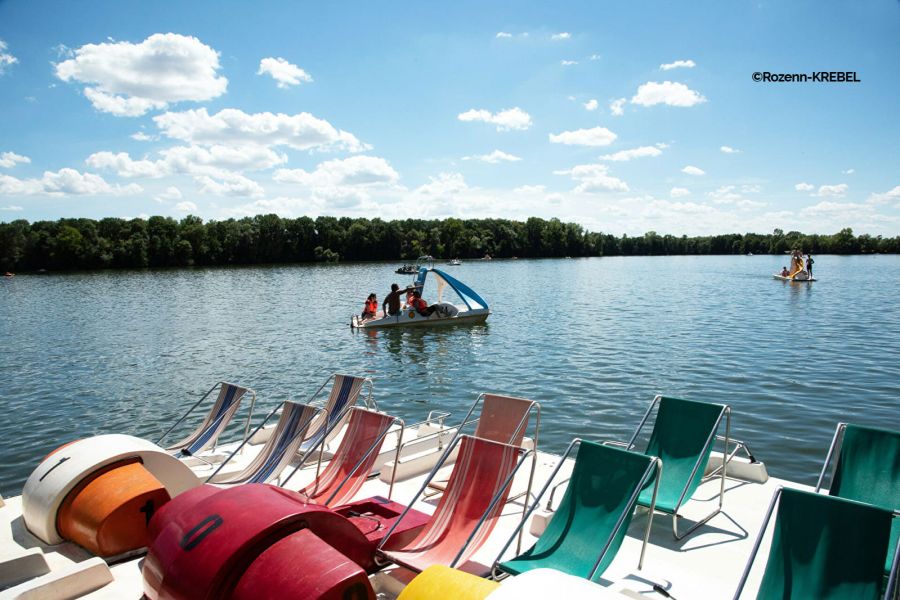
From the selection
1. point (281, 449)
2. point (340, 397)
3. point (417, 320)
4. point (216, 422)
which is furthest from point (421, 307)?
point (281, 449)

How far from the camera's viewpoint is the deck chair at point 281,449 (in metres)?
6.97

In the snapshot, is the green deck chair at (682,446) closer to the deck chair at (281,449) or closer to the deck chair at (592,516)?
the deck chair at (592,516)

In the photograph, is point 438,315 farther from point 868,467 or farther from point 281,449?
point 868,467

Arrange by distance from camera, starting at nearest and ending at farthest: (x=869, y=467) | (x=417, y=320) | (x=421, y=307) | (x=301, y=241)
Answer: (x=869, y=467) < (x=417, y=320) < (x=421, y=307) < (x=301, y=241)

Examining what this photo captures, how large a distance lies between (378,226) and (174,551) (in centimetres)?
12123

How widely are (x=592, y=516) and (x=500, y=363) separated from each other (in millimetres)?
15635

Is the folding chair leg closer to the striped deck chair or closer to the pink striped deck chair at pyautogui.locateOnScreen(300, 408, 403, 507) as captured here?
the pink striped deck chair at pyautogui.locateOnScreen(300, 408, 403, 507)

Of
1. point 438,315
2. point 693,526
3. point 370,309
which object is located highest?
point 370,309

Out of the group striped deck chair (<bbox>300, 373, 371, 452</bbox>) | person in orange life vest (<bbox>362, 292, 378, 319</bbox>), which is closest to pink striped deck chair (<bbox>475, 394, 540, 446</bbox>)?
striped deck chair (<bbox>300, 373, 371, 452</bbox>)

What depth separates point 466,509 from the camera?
541cm

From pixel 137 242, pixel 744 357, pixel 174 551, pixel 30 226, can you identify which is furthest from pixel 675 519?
pixel 30 226

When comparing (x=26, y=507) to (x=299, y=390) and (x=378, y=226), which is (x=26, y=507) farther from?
(x=378, y=226)

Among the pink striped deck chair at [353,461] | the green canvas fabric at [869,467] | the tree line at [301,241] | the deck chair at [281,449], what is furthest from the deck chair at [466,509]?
the tree line at [301,241]

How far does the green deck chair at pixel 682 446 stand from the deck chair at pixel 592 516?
100 cm
